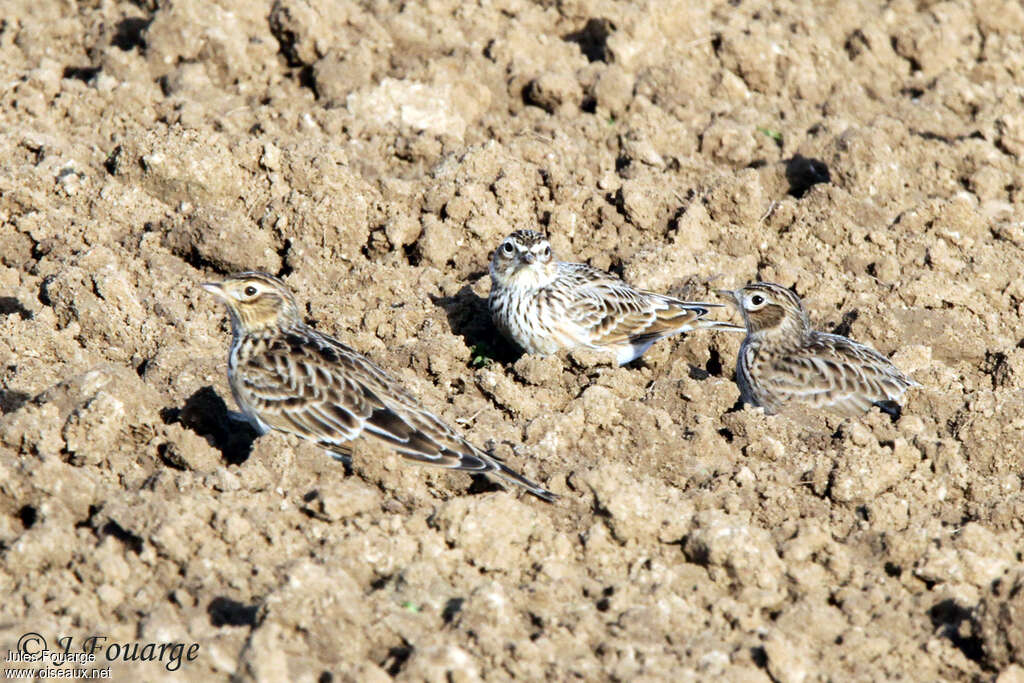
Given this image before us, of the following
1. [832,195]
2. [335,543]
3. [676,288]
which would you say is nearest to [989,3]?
[832,195]

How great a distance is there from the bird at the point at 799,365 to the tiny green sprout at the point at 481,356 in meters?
1.76

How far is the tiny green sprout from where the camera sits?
9430 millimetres

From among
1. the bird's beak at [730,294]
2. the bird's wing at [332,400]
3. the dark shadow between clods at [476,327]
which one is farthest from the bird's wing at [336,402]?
the bird's beak at [730,294]

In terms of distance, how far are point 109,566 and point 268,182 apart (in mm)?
Answer: 5110

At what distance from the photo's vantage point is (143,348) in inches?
339

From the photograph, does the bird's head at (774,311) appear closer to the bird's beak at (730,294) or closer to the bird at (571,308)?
the bird's beak at (730,294)

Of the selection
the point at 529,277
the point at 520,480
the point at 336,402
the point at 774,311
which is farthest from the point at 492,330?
the point at 520,480

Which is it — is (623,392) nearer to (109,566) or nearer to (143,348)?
(143,348)

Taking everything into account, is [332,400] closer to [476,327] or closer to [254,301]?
[254,301]

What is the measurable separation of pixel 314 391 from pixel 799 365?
3.49 metres

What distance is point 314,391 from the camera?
7.63 m

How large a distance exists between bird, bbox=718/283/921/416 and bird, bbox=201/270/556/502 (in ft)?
8.48

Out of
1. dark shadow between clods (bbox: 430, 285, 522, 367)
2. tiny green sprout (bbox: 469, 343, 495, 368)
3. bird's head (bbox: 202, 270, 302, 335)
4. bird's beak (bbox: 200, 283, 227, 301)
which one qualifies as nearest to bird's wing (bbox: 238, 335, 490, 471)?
bird's head (bbox: 202, 270, 302, 335)

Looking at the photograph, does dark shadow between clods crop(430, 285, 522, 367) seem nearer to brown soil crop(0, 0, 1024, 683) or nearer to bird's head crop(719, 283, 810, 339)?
brown soil crop(0, 0, 1024, 683)
